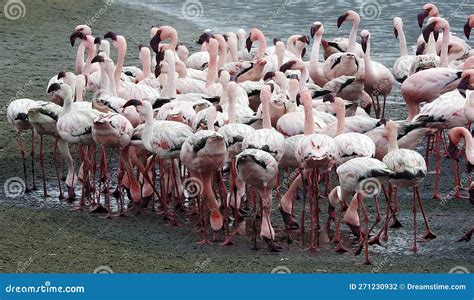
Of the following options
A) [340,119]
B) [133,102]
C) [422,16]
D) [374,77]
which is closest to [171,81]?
[133,102]

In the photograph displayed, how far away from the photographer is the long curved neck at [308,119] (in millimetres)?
11258

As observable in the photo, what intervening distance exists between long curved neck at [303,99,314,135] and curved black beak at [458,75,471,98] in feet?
5.20

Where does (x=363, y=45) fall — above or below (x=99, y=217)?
above

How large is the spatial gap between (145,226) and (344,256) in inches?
81.1

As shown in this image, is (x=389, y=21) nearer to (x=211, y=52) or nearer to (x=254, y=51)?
(x=254, y=51)

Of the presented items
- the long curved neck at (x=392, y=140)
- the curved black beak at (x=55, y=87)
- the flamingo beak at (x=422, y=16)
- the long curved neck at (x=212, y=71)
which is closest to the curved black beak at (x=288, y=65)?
the long curved neck at (x=212, y=71)

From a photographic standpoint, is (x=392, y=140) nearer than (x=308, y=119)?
Yes

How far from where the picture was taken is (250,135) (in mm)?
10805

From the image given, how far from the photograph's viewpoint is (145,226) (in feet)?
37.1

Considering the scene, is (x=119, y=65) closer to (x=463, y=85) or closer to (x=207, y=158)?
(x=207, y=158)

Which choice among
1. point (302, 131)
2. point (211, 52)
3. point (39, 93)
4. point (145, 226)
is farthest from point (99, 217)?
point (39, 93)

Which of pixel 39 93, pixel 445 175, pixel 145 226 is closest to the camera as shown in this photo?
pixel 145 226

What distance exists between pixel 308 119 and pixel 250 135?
753 millimetres

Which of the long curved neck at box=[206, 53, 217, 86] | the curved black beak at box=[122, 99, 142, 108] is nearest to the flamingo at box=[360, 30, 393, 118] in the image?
the long curved neck at box=[206, 53, 217, 86]
